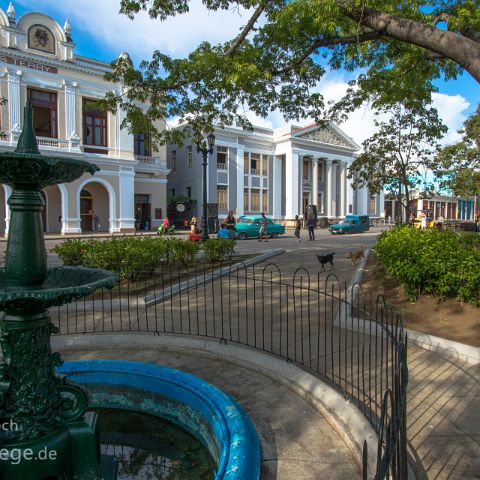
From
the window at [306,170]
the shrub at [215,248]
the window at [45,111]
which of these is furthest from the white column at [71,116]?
the window at [306,170]

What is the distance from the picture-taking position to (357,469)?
2.62 meters

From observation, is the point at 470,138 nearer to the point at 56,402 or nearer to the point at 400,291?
the point at 400,291

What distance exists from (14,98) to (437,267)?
28.0m

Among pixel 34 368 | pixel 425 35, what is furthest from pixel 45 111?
pixel 34 368

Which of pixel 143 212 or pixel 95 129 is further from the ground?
pixel 95 129

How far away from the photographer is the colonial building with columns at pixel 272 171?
40125 mm

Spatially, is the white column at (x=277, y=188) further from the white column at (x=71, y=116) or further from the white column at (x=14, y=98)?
the white column at (x=14, y=98)

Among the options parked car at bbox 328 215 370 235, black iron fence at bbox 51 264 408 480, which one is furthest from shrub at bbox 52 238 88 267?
parked car at bbox 328 215 370 235

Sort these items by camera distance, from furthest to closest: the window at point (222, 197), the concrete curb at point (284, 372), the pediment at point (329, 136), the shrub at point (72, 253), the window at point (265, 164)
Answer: the pediment at point (329, 136)
the window at point (265, 164)
the window at point (222, 197)
the shrub at point (72, 253)
the concrete curb at point (284, 372)

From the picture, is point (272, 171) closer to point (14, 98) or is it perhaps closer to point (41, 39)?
point (41, 39)

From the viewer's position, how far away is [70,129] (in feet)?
89.8

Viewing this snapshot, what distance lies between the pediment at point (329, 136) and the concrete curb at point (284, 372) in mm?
42263

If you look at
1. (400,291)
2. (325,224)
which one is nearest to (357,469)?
(400,291)

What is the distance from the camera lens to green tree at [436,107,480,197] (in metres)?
16.8
